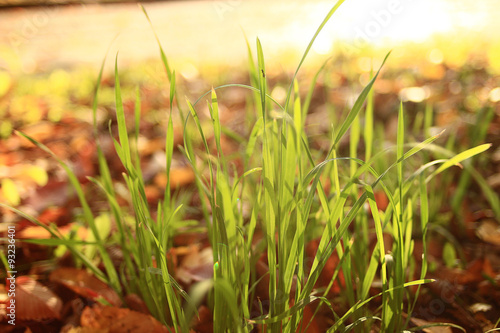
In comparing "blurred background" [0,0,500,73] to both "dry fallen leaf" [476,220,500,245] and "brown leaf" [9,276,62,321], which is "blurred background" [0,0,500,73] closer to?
"dry fallen leaf" [476,220,500,245]

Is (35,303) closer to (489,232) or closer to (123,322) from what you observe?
(123,322)

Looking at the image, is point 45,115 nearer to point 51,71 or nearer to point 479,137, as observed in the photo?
point 51,71

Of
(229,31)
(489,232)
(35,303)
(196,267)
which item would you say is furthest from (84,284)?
(229,31)

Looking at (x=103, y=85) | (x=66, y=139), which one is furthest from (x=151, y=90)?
(x=66, y=139)

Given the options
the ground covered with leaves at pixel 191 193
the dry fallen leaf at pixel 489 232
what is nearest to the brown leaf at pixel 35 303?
the ground covered with leaves at pixel 191 193

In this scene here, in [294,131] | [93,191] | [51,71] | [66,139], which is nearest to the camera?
[294,131]

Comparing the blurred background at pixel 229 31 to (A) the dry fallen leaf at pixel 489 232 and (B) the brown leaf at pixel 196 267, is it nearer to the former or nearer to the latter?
Result: (A) the dry fallen leaf at pixel 489 232

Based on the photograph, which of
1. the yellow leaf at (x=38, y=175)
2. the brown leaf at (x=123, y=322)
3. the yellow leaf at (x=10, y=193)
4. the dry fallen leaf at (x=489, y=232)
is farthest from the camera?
the yellow leaf at (x=38, y=175)
